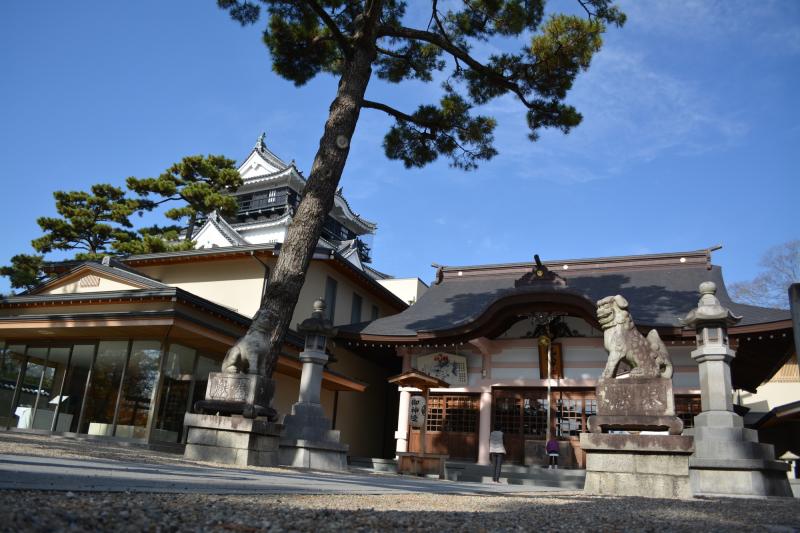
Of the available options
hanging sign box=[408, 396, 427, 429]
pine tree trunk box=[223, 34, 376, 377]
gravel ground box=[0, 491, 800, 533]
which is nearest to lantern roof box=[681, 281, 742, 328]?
gravel ground box=[0, 491, 800, 533]

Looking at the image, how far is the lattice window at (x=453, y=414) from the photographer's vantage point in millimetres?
15780

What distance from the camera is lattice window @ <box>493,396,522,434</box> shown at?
15344 millimetres

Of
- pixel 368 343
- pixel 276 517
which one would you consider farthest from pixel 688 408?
pixel 276 517

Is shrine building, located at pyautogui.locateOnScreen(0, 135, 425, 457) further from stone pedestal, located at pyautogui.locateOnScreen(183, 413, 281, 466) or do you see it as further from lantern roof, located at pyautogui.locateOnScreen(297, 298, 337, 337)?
stone pedestal, located at pyautogui.locateOnScreen(183, 413, 281, 466)

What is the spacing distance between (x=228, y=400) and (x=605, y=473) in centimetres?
487

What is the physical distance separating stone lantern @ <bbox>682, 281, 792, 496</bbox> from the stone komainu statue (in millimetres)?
1355

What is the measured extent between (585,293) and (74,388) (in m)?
12.3

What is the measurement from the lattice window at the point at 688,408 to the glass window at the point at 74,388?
1379 cm

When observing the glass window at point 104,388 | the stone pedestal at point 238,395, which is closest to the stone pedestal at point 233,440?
the stone pedestal at point 238,395

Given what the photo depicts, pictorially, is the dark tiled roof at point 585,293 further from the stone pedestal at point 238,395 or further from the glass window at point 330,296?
the stone pedestal at point 238,395

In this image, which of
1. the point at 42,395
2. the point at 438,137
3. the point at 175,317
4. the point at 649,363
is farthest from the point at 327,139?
the point at 42,395

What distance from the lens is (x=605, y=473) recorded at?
284 inches

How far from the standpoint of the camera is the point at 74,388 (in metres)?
13.2

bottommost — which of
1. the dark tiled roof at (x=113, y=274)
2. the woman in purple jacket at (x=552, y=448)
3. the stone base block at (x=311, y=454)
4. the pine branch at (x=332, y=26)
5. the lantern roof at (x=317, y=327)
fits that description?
the stone base block at (x=311, y=454)
